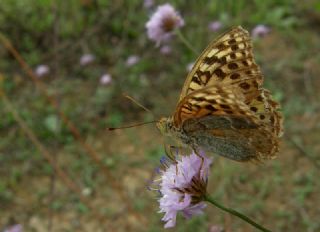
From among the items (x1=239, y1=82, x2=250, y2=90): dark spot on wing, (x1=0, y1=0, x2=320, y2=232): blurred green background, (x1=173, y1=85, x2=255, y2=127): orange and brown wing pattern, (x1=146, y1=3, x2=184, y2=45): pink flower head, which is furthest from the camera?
(x1=0, y1=0, x2=320, y2=232): blurred green background

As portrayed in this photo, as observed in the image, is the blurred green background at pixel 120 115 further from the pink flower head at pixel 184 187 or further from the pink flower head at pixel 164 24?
the pink flower head at pixel 184 187

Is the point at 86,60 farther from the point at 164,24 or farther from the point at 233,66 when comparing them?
the point at 233,66

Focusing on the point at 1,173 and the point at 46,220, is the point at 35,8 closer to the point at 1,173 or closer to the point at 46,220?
the point at 1,173

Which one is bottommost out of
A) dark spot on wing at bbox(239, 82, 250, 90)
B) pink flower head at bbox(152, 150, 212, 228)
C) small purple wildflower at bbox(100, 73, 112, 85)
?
pink flower head at bbox(152, 150, 212, 228)

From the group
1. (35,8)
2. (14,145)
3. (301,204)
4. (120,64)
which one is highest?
(35,8)

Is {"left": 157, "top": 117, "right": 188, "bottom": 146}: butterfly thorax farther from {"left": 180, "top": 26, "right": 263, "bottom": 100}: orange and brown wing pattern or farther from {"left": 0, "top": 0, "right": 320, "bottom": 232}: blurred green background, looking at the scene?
{"left": 0, "top": 0, "right": 320, "bottom": 232}: blurred green background

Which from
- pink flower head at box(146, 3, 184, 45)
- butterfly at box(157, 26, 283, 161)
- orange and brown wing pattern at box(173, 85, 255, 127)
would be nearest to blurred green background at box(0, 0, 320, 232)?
pink flower head at box(146, 3, 184, 45)

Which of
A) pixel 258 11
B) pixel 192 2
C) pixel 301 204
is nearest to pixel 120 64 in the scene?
pixel 192 2

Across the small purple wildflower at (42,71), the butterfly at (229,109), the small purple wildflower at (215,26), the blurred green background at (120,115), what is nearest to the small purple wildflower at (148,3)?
the blurred green background at (120,115)
